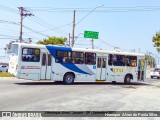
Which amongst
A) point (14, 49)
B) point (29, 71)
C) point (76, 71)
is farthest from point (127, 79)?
point (14, 49)

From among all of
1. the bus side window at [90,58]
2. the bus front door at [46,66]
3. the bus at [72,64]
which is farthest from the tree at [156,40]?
the bus front door at [46,66]

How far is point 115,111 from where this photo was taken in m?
11.7

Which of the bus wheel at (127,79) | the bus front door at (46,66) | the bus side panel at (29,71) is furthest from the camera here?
the bus wheel at (127,79)

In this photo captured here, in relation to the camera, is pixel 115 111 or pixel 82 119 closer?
pixel 82 119

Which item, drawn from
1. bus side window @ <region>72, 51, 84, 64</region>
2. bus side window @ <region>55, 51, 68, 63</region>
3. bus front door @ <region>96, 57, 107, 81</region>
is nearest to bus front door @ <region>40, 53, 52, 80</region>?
bus side window @ <region>55, 51, 68, 63</region>

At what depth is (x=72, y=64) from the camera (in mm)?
24828

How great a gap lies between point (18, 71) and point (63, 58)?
384cm

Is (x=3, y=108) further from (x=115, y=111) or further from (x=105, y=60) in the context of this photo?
(x=105, y=60)

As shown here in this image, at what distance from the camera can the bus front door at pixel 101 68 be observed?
26516 mm

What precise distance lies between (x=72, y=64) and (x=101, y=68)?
2.96 meters

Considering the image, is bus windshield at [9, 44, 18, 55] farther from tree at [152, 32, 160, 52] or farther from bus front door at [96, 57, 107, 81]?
tree at [152, 32, 160, 52]

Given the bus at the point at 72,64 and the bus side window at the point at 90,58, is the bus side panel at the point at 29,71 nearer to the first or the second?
the bus at the point at 72,64

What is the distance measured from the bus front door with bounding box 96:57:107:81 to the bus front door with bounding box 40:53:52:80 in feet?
15.4

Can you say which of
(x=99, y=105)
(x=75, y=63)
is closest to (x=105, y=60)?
(x=75, y=63)
